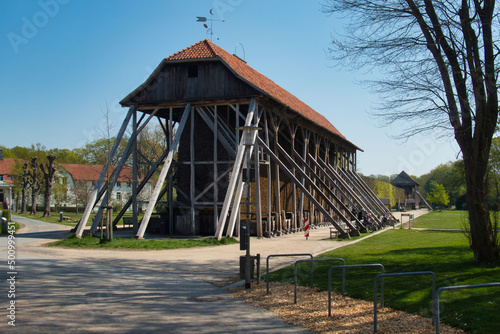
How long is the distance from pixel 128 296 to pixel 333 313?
4.09 m

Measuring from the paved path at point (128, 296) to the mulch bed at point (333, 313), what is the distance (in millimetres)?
356

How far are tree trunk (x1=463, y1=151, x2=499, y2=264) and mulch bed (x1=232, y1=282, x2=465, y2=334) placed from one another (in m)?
4.22

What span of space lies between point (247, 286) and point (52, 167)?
38739 mm

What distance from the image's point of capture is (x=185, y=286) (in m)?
10.6

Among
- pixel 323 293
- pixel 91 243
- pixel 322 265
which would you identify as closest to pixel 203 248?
pixel 91 243

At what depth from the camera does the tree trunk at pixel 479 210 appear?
11.0 meters

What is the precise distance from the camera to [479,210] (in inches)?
444

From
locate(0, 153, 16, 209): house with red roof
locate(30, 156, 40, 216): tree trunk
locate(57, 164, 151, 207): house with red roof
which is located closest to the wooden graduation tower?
locate(30, 156, 40, 216): tree trunk

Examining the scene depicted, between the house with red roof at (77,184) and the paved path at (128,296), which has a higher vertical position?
the house with red roof at (77,184)

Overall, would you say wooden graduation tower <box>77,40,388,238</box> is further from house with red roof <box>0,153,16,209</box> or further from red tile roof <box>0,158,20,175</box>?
red tile roof <box>0,158,20,175</box>

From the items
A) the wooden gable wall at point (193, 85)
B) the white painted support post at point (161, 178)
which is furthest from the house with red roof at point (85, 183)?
the white painted support post at point (161, 178)

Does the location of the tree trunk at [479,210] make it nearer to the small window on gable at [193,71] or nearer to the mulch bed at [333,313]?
the mulch bed at [333,313]

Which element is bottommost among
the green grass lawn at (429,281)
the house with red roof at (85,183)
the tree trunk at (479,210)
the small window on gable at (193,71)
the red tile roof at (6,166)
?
the green grass lawn at (429,281)

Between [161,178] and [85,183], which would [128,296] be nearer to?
[161,178]
